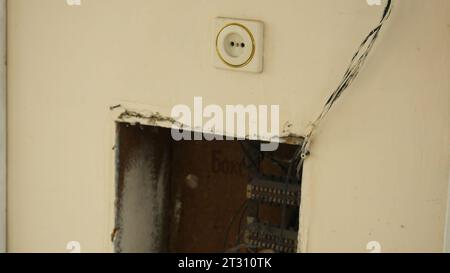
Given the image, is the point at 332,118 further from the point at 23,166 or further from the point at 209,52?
the point at 23,166

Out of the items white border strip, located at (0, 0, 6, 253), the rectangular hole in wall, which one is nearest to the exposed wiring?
the rectangular hole in wall

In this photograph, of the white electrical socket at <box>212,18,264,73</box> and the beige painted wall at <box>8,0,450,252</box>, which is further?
the white electrical socket at <box>212,18,264,73</box>

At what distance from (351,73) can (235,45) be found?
24cm

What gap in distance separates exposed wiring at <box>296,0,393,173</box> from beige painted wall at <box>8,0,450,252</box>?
0.01 m

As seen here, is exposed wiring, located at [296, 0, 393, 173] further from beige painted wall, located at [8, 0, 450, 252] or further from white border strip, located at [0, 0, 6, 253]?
white border strip, located at [0, 0, 6, 253]

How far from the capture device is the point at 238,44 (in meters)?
1.47

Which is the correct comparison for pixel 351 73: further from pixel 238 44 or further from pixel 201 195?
pixel 201 195

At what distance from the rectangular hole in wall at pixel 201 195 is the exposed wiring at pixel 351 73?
11.0 inches

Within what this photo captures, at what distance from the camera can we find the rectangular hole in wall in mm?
1710

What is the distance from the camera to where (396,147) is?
1362 mm

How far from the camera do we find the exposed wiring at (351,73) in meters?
1.33

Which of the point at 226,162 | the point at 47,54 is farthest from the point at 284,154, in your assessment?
the point at 47,54

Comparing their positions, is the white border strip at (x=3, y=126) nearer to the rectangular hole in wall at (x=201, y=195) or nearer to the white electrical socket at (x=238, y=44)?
the rectangular hole in wall at (x=201, y=195)

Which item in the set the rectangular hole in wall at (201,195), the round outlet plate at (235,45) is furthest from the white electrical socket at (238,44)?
the rectangular hole in wall at (201,195)
